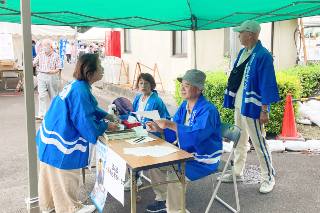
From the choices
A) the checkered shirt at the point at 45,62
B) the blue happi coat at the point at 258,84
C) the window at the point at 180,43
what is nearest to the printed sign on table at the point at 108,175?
the blue happi coat at the point at 258,84

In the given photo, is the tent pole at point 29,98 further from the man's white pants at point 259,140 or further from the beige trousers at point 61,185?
the man's white pants at point 259,140

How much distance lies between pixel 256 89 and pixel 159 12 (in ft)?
5.85

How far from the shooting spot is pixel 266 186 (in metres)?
3.84

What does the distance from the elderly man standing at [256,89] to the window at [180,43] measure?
5.59 meters

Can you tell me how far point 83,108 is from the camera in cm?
294

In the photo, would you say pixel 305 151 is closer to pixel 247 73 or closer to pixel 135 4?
pixel 247 73

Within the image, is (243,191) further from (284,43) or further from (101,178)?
(284,43)

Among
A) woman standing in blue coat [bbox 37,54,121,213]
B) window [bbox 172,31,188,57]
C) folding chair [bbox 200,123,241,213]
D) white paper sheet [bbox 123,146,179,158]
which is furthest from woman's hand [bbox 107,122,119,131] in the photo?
window [bbox 172,31,188,57]

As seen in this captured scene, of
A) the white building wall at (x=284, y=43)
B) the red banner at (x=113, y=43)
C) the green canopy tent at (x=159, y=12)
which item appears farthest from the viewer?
the red banner at (x=113, y=43)

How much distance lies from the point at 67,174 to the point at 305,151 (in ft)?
13.4

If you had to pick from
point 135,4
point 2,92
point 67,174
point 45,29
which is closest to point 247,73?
point 135,4

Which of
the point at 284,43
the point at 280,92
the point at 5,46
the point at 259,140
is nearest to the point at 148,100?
the point at 259,140

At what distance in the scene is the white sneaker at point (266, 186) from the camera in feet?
12.5

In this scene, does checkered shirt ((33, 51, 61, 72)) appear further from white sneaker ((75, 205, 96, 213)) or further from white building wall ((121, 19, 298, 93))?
white sneaker ((75, 205, 96, 213))
